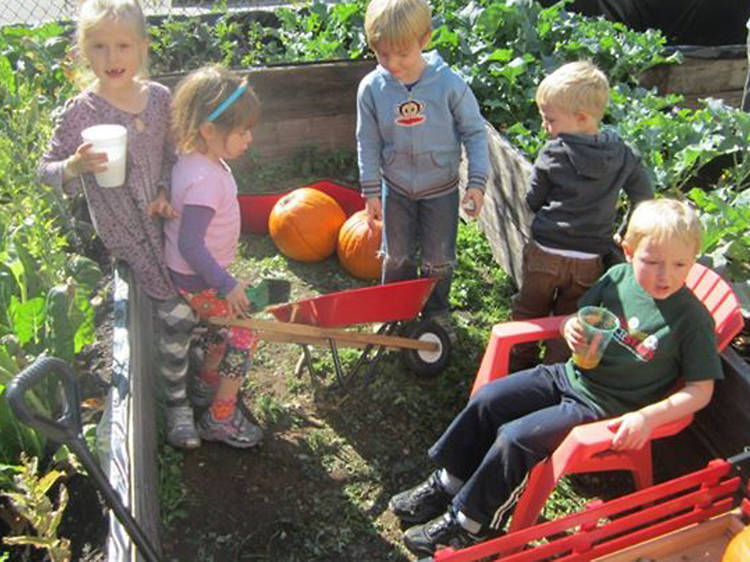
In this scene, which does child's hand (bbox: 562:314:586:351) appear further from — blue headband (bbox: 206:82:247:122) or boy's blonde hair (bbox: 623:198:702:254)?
blue headband (bbox: 206:82:247:122)

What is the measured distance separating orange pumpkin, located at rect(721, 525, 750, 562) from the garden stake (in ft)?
5.41

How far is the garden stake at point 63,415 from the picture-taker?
1484 millimetres

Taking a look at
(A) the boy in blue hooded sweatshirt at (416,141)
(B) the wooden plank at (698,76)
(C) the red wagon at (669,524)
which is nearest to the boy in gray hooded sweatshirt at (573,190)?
(A) the boy in blue hooded sweatshirt at (416,141)

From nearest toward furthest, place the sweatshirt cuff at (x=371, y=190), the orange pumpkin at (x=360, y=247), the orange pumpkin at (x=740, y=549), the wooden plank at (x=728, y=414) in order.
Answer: the orange pumpkin at (x=740, y=549), the wooden plank at (x=728, y=414), the sweatshirt cuff at (x=371, y=190), the orange pumpkin at (x=360, y=247)

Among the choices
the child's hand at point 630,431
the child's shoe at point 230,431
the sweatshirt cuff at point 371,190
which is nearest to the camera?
the child's hand at point 630,431

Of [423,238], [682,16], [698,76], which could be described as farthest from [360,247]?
[682,16]

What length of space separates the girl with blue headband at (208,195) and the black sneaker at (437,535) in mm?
1022

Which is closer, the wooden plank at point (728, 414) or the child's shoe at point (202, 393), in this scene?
the wooden plank at point (728, 414)

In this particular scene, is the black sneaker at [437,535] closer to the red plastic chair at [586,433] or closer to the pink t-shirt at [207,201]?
the red plastic chair at [586,433]

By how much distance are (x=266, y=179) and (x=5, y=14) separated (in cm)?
585

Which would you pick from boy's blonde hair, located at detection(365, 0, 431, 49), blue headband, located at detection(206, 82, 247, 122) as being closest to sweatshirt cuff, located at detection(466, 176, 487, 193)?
boy's blonde hair, located at detection(365, 0, 431, 49)

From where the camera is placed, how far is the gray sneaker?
10.2ft

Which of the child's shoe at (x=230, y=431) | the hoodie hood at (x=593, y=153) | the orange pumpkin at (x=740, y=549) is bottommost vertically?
the child's shoe at (x=230, y=431)

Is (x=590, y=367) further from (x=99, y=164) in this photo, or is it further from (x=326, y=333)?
(x=99, y=164)
